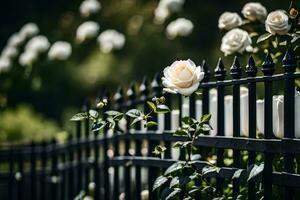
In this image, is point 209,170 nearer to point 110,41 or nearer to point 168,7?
point 168,7

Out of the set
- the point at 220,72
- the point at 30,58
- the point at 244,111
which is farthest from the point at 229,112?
the point at 30,58

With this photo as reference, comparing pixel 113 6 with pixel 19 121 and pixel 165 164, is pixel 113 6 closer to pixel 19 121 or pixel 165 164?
pixel 19 121

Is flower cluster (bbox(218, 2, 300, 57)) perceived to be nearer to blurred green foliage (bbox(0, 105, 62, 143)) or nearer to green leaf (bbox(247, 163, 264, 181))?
green leaf (bbox(247, 163, 264, 181))

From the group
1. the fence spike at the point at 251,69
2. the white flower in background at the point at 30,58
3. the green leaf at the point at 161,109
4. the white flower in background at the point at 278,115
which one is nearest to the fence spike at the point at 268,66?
the fence spike at the point at 251,69

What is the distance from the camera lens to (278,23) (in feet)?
14.0

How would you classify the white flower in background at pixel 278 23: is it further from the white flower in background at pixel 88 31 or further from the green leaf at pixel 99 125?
the white flower in background at pixel 88 31

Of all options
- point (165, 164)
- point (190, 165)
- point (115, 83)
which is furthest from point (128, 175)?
point (115, 83)

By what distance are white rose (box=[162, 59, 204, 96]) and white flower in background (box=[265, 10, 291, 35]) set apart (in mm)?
690

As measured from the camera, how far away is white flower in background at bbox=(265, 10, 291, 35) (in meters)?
4.28

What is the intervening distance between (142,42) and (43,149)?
11.9 metres

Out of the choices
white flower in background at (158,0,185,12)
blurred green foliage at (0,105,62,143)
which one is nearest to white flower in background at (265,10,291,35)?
white flower in background at (158,0,185,12)

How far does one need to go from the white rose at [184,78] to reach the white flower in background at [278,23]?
690 millimetres

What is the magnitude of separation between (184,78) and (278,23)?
77 cm

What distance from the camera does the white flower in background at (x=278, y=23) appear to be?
4277 mm
